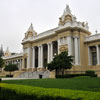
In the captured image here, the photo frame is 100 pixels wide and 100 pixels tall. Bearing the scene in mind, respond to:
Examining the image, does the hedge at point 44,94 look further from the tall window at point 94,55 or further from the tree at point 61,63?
the tall window at point 94,55

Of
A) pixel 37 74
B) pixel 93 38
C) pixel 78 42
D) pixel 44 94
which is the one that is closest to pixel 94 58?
pixel 93 38

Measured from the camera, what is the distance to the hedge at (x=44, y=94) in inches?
215

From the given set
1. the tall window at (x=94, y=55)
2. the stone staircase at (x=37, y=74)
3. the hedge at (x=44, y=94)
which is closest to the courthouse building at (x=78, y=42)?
the tall window at (x=94, y=55)

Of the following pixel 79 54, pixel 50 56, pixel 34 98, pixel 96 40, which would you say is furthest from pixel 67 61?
pixel 34 98

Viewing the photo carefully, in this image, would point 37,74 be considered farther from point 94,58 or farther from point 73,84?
point 73,84

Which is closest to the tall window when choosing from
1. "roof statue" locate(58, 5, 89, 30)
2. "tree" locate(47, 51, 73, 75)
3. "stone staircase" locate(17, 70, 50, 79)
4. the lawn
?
"roof statue" locate(58, 5, 89, 30)

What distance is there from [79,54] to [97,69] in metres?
5.34

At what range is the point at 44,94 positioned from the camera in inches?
246

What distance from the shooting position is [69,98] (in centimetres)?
540

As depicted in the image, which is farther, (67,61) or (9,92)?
(67,61)

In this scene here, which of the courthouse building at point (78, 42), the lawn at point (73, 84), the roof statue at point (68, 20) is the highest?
the roof statue at point (68, 20)

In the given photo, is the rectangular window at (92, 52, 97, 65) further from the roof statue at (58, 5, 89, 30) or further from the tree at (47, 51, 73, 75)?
the tree at (47, 51, 73, 75)

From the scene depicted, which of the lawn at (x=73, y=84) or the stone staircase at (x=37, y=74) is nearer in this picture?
the lawn at (x=73, y=84)

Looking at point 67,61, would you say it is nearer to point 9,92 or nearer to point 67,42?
point 67,42
